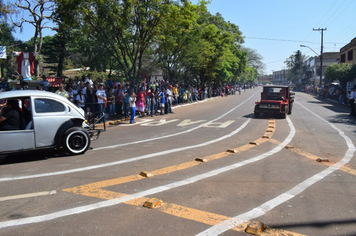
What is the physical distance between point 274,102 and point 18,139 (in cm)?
1328

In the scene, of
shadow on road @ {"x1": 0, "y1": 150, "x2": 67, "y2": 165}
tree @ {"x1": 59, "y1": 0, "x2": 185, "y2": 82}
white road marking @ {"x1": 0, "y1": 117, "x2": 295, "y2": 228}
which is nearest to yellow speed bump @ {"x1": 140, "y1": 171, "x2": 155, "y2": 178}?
white road marking @ {"x1": 0, "y1": 117, "x2": 295, "y2": 228}

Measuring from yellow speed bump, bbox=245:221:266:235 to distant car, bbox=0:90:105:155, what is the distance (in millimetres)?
5708

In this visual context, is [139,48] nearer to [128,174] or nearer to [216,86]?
[128,174]

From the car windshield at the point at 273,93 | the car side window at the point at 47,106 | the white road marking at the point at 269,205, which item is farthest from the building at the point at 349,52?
the car side window at the point at 47,106

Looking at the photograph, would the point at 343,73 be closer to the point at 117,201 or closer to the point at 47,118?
the point at 47,118

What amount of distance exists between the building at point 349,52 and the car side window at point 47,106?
43.6 metres

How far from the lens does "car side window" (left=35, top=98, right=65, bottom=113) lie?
810 cm

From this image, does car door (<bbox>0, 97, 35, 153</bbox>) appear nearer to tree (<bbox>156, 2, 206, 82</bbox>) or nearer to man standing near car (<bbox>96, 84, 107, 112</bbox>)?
man standing near car (<bbox>96, 84, 107, 112</bbox>)

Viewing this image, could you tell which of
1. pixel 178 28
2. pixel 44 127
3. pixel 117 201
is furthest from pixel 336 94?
pixel 117 201

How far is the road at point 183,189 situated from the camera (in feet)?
14.2

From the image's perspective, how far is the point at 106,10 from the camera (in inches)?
669

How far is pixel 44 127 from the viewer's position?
26.3ft

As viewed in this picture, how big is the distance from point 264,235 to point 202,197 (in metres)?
1.48

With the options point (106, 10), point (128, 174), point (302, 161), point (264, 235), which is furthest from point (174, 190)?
point (106, 10)
